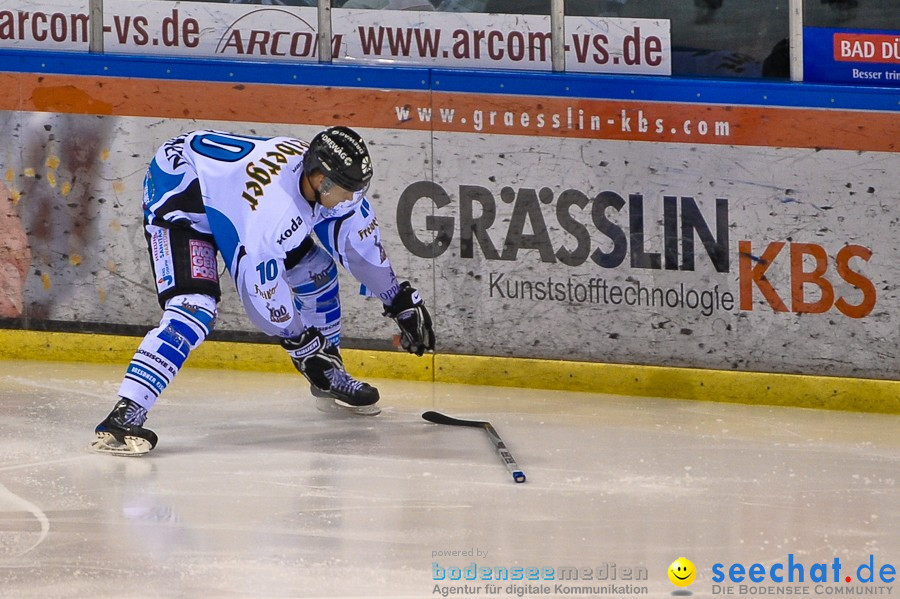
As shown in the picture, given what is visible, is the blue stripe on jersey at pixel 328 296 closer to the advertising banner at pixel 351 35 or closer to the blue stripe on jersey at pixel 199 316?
the blue stripe on jersey at pixel 199 316

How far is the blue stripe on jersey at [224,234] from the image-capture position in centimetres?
474

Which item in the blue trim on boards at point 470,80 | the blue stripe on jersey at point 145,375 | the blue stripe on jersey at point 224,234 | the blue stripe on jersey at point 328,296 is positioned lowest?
the blue stripe on jersey at point 145,375

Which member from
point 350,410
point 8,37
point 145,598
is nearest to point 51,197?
point 8,37

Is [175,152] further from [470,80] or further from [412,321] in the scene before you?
[470,80]

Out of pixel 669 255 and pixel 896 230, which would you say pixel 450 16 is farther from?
pixel 896 230

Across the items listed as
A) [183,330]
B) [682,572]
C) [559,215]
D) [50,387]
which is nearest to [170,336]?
[183,330]

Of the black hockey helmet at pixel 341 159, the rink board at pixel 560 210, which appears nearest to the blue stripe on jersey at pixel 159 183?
the black hockey helmet at pixel 341 159

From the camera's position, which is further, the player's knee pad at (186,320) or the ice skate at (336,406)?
the ice skate at (336,406)

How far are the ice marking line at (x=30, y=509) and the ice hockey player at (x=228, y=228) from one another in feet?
1.65

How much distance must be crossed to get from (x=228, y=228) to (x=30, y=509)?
1.10 meters

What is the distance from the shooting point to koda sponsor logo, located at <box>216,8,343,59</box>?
6.16 m

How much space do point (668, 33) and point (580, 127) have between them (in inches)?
20.2

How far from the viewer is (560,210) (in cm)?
588

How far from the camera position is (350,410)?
18.1 feet
